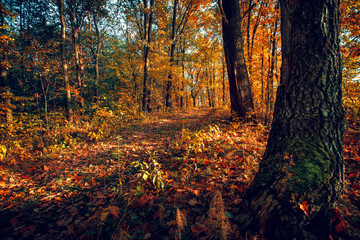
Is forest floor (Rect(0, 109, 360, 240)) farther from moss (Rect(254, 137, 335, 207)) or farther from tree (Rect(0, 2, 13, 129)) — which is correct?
tree (Rect(0, 2, 13, 129))

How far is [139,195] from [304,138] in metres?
2.58

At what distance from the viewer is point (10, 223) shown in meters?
2.01

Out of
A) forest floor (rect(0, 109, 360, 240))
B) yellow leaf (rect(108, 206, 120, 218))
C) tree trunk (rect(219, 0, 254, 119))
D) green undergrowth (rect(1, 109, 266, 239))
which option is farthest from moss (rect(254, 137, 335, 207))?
tree trunk (rect(219, 0, 254, 119))

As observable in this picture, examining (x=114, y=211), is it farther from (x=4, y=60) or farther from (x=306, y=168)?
(x=4, y=60)

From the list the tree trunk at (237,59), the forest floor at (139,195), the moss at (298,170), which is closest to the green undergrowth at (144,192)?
the forest floor at (139,195)

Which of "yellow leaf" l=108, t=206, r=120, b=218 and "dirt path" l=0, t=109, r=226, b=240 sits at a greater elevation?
"yellow leaf" l=108, t=206, r=120, b=218

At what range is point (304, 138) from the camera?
1837 millimetres

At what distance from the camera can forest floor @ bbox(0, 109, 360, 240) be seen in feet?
5.66

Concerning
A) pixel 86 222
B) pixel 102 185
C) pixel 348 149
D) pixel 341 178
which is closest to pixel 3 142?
pixel 102 185

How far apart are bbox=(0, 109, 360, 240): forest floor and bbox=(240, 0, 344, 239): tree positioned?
36 cm

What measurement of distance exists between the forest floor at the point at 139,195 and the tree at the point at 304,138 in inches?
14.3

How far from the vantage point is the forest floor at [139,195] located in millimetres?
1726

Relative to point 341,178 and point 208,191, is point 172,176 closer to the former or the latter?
point 208,191

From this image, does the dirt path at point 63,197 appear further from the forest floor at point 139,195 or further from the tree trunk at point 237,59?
the tree trunk at point 237,59
